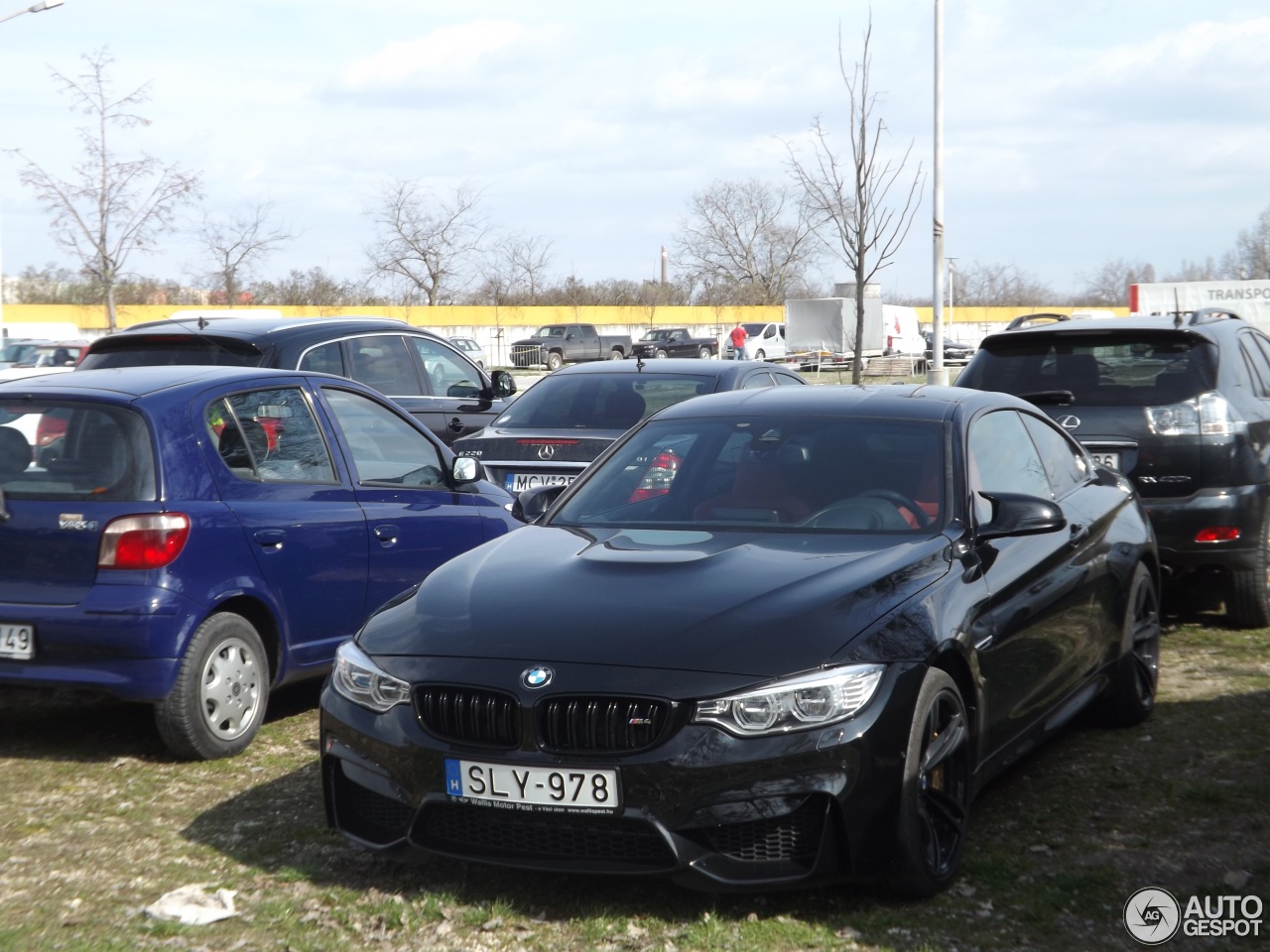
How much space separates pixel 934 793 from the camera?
4.37 meters

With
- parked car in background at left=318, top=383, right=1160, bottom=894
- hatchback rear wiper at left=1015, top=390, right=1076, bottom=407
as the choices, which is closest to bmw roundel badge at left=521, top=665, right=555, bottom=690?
parked car in background at left=318, top=383, right=1160, bottom=894

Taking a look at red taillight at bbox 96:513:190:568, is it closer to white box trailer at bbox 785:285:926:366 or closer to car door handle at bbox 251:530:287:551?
car door handle at bbox 251:530:287:551

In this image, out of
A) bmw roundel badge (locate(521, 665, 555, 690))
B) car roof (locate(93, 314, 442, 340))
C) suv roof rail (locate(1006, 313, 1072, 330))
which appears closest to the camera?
bmw roundel badge (locate(521, 665, 555, 690))

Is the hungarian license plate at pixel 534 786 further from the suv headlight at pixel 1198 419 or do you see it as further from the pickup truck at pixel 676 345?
the pickup truck at pixel 676 345

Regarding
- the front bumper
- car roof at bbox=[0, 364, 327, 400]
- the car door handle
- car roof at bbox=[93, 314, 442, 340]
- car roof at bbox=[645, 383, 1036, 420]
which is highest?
car roof at bbox=[93, 314, 442, 340]

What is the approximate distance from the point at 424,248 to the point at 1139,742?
5608 centimetres

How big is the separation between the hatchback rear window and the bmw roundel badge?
2.45 m

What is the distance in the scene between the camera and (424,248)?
60.3 metres

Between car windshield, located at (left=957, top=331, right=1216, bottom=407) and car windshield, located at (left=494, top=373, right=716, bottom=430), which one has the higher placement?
car windshield, located at (left=957, top=331, right=1216, bottom=407)

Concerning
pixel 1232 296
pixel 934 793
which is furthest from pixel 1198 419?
pixel 1232 296

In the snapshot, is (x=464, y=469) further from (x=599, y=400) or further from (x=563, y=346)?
Answer: (x=563, y=346)

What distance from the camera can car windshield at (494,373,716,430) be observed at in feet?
32.9

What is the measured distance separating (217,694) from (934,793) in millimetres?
3115

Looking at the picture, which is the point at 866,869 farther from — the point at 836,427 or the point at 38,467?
the point at 38,467
